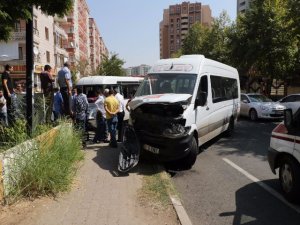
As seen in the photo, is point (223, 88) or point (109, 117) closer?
point (109, 117)

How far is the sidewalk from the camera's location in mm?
5363

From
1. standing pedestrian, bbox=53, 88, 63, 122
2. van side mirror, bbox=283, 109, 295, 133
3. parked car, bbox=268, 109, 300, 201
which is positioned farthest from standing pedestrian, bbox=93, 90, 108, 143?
van side mirror, bbox=283, 109, 295, 133

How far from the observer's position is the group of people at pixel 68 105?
35.6ft

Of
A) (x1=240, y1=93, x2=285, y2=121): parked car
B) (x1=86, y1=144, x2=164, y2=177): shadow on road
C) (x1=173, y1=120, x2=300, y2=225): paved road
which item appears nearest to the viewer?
(x1=173, y1=120, x2=300, y2=225): paved road

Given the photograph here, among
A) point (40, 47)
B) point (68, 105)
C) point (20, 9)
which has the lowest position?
point (68, 105)

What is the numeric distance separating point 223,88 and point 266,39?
48.2 feet

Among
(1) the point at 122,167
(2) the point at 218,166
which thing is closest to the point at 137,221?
(1) the point at 122,167

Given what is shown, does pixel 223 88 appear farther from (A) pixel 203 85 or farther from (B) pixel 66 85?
(B) pixel 66 85

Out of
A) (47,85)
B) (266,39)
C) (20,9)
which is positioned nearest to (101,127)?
(47,85)

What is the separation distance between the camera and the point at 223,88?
12.6 m

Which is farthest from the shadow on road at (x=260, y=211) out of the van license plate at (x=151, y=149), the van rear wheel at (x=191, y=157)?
the van license plate at (x=151, y=149)

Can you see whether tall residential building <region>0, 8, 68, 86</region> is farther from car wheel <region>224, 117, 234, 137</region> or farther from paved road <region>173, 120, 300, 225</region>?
paved road <region>173, 120, 300, 225</region>

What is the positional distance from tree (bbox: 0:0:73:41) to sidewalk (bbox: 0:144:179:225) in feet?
10.3

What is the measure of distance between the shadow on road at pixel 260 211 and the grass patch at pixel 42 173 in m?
2.69
